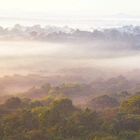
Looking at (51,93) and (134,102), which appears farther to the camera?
(51,93)

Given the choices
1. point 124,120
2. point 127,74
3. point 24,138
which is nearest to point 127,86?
point 127,74

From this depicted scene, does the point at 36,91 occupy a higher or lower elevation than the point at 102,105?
lower

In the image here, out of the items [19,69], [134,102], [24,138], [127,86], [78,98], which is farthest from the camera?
[19,69]

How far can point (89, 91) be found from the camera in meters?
94.6

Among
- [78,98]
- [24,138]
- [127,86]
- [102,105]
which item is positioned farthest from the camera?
[127,86]

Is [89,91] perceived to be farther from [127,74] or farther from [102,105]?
[127,74]

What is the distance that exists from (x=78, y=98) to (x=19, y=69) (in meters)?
79.2

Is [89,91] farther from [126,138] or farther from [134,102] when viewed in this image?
[126,138]

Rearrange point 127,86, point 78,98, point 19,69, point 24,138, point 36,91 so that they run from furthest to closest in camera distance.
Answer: point 19,69 < point 127,86 < point 36,91 < point 78,98 < point 24,138

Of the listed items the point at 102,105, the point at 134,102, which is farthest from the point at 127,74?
the point at 134,102

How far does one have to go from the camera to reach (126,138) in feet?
148

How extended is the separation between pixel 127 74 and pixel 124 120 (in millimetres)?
100971

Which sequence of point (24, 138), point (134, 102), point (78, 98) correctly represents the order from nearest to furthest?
point (24, 138), point (134, 102), point (78, 98)

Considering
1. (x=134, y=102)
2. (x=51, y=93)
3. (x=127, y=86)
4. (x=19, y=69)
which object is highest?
(x=134, y=102)
